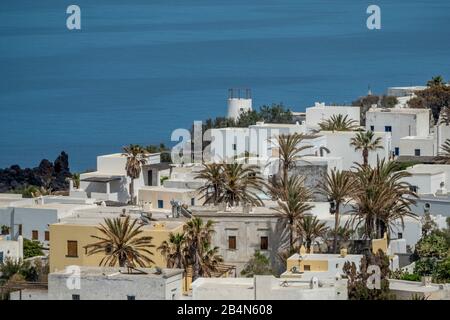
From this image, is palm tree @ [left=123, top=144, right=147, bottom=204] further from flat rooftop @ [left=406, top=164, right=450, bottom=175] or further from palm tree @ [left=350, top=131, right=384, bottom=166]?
flat rooftop @ [left=406, top=164, right=450, bottom=175]

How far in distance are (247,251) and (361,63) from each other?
121 metres

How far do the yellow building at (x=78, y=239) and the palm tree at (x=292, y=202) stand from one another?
2.32 meters

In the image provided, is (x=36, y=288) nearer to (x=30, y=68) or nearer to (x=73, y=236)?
(x=73, y=236)

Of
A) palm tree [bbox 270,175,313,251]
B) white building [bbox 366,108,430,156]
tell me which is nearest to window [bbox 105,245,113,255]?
palm tree [bbox 270,175,313,251]

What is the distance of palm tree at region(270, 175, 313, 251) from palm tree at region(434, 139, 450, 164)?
31.9 feet

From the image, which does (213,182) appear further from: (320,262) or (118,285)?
(118,285)

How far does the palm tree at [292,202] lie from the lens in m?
34.6

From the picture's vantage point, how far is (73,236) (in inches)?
1313

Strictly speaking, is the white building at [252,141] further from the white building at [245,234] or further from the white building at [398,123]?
the white building at [245,234]

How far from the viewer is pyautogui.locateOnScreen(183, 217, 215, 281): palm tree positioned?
30.5 meters

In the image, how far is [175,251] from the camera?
103 feet

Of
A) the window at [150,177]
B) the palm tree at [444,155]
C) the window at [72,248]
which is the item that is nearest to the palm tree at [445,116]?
the palm tree at [444,155]

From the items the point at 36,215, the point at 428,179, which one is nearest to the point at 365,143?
the point at 428,179
